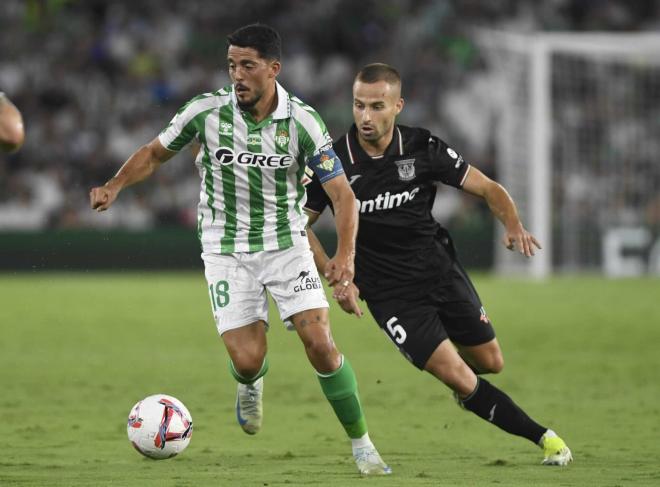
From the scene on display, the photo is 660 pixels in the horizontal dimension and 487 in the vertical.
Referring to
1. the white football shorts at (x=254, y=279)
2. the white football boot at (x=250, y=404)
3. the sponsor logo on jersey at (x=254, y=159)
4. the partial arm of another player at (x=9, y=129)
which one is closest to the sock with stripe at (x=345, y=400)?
the white football shorts at (x=254, y=279)

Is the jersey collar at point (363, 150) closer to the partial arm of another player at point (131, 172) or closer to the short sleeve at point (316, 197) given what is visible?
the short sleeve at point (316, 197)

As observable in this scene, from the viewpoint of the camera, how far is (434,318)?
7184 millimetres

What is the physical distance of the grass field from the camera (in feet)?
21.7

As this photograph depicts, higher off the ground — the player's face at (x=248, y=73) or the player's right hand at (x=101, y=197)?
the player's face at (x=248, y=73)

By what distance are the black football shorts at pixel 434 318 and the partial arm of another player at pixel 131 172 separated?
4.80 ft

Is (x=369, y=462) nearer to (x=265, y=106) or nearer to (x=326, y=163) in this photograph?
(x=326, y=163)

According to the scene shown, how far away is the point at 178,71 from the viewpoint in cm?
2633

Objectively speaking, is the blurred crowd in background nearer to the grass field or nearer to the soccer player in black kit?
the grass field

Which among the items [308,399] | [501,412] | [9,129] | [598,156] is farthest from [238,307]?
[598,156]

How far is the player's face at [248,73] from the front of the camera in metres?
6.62

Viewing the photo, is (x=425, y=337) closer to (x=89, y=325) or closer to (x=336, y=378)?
(x=336, y=378)

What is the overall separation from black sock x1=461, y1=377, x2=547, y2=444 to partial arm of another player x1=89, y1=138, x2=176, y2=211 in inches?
82.7

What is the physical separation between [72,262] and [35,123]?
3.00m

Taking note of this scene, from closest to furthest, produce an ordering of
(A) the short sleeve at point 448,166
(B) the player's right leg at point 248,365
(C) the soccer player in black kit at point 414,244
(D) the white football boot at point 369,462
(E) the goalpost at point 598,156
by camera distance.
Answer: (D) the white football boot at point 369,462 → (C) the soccer player in black kit at point 414,244 → (B) the player's right leg at point 248,365 → (A) the short sleeve at point 448,166 → (E) the goalpost at point 598,156
